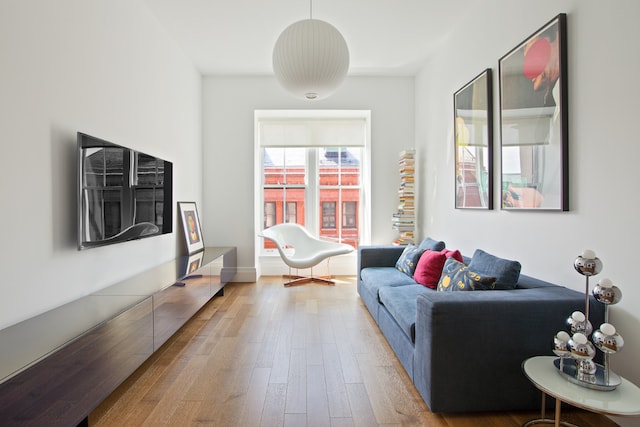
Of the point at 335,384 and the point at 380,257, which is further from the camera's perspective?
the point at 380,257

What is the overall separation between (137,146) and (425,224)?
340 cm

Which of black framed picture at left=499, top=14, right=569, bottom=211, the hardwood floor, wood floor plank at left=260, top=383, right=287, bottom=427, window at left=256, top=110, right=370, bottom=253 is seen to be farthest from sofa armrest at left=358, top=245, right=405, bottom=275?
wood floor plank at left=260, top=383, right=287, bottom=427

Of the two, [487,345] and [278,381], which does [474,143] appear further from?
[278,381]

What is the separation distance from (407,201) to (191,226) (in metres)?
2.82

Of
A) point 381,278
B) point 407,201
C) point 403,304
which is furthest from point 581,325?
point 407,201

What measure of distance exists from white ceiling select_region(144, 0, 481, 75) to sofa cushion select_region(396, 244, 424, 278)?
2307mm

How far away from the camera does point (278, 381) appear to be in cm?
226

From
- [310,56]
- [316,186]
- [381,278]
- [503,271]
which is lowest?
[381,278]

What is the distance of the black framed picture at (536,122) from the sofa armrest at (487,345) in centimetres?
69

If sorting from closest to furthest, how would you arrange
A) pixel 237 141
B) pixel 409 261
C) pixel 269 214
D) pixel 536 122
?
pixel 536 122 < pixel 409 261 < pixel 237 141 < pixel 269 214

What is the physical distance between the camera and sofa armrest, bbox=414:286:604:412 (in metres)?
1.85

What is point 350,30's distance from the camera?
377 centimetres

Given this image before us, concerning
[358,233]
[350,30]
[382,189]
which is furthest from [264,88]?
[358,233]

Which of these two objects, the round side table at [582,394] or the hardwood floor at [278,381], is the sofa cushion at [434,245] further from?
the round side table at [582,394]
